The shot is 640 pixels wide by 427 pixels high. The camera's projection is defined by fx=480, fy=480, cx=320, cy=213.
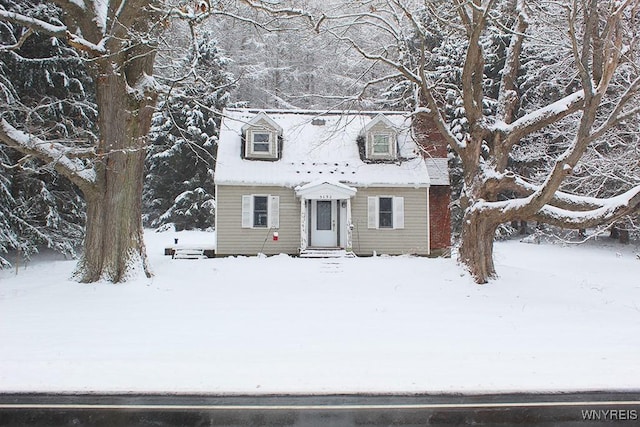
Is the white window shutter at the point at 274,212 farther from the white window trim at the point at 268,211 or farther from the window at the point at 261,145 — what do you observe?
the window at the point at 261,145

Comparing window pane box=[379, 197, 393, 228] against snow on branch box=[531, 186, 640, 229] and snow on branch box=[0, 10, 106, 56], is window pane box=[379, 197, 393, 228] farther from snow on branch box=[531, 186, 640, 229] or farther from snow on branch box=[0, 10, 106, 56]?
snow on branch box=[0, 10, 106, 56]

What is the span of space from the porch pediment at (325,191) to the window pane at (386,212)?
1.69 meters

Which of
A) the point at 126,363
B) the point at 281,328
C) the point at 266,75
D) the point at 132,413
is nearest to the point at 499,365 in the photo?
the point at 281,328

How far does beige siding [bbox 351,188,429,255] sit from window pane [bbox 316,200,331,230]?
1.01 meters

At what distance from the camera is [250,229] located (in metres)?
19.1

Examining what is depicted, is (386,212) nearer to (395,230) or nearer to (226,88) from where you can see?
(395,230)

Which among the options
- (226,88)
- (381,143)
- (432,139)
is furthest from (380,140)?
(226,88)

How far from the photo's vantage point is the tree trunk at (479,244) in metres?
12.8

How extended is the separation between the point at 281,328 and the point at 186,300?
339 centimetres

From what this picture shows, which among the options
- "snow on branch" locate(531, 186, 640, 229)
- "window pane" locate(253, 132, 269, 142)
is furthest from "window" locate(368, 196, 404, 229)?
"snow on branch" locate(531, 186, 640, 229)

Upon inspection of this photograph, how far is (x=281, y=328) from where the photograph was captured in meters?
8.55

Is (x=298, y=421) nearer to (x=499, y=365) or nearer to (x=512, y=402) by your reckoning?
(x=512, y=402)

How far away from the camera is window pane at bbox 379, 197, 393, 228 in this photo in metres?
19.7

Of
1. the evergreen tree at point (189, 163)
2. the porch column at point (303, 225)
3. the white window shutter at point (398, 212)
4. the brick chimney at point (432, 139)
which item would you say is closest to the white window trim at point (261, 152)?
the porch column at point (303, 225)
